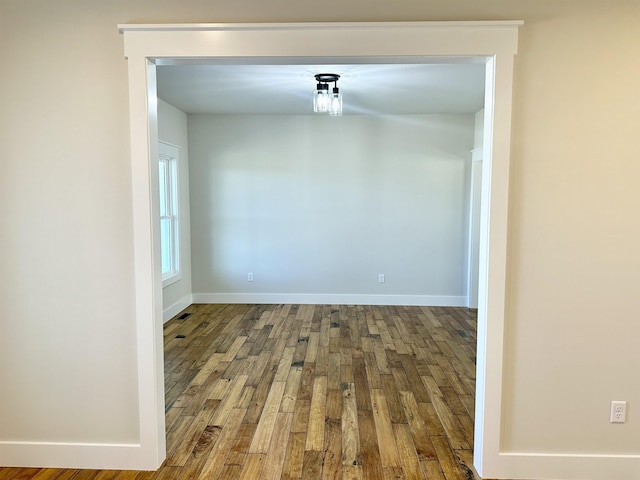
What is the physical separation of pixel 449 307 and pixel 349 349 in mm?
2130

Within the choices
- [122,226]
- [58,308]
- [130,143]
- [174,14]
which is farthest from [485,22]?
[58,308]

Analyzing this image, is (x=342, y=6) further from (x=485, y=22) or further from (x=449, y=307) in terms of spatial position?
(x=449, y=307)

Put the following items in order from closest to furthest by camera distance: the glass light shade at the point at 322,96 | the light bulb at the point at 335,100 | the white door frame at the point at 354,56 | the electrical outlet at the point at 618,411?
the white door frame at the point at 354,56, the electrical outlet at the point at 618,411, the glass light shade at the point at 322,96, the light bulb at the point at 335,100

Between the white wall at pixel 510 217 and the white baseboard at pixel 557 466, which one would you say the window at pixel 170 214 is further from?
the white baseboard at pixel 557 466

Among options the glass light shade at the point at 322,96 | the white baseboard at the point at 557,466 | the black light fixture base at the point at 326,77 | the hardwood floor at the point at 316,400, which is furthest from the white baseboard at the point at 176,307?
the white baseboard at the point at 557,466

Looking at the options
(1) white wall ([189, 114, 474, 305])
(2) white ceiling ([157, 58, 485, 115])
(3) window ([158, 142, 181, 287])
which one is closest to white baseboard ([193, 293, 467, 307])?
(1) white wall ([189, 114, 474, 305])

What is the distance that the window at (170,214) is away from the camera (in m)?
5.15

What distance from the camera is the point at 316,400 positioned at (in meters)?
2.95

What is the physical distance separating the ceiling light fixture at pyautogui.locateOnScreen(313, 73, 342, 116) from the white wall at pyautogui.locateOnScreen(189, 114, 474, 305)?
1.70m

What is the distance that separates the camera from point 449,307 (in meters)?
5.52

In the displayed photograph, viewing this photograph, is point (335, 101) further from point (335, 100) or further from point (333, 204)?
point (333, 204)

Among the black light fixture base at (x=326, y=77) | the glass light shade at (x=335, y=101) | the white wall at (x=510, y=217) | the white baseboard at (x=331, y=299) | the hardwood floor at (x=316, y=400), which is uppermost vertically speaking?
the black light fixture base at (x=326, y=77)

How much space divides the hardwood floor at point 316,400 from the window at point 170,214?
0.74 meters

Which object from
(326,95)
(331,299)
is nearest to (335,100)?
(326,95)
